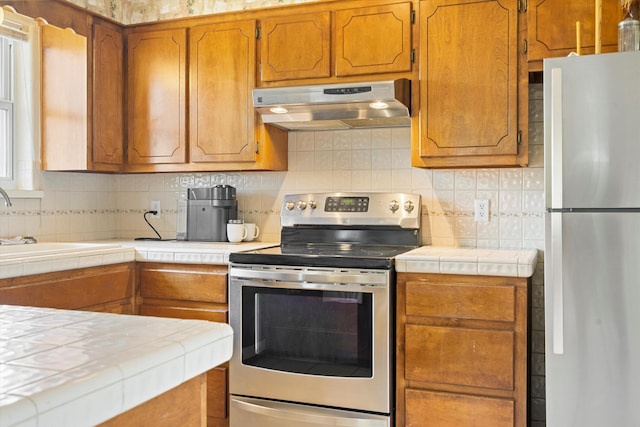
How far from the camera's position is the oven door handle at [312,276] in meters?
2.58

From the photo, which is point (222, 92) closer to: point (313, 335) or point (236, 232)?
point (236, 232)

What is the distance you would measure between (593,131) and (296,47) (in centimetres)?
152

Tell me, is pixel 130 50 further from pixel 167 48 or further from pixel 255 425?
pixel 255 425

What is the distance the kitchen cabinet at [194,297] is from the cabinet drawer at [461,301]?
2.96 feet

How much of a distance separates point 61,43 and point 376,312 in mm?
2256

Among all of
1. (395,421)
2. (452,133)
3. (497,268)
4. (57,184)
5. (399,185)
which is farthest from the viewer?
(57,184)

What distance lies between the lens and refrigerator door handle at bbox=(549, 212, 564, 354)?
7.45ft

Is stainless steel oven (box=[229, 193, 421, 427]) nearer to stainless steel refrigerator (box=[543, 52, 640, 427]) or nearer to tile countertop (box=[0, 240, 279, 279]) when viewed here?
tile countertop (box=[0, 240, 279, 279])

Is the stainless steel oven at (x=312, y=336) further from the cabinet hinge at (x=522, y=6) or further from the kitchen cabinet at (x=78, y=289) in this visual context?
the cabinet hinge at (x=522, y=6)

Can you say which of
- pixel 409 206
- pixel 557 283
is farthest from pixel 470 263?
pixel 409 206

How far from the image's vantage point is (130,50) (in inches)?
138

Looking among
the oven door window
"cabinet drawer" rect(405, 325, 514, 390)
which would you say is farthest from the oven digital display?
"cabinet drawer" rect(405, 325, 514, 390)

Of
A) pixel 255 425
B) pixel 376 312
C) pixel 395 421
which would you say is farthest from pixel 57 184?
pixel 395 421

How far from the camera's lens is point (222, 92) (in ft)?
10.8
